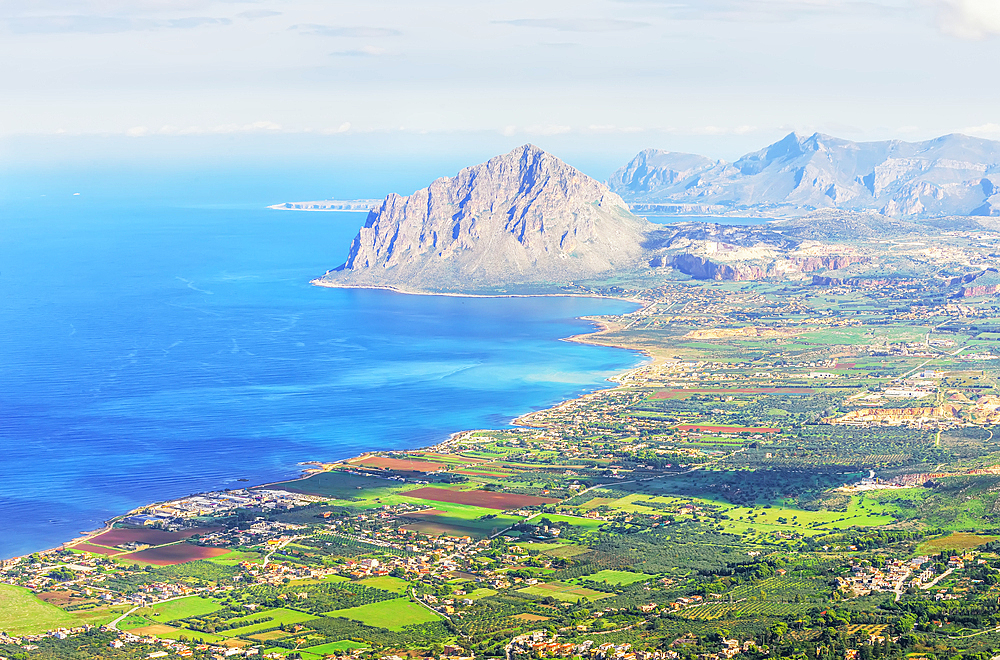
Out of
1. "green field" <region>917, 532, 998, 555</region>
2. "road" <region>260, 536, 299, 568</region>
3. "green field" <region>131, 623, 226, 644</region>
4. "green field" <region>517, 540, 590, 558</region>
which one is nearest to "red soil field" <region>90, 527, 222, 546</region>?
"road" <region>260, 536, 299, 568</region>

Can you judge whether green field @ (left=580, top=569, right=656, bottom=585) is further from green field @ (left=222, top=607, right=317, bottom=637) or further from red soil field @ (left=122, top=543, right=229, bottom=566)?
red soil field @ (left=122, top=543, right=229, bottom=566)

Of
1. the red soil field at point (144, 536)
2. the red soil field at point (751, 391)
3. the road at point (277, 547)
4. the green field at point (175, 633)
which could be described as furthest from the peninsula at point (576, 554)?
the red soil field at point (751, 391)

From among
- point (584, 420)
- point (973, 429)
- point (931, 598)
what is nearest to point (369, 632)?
point (931, 598)

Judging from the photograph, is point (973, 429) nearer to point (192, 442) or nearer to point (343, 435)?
point (343, 435)

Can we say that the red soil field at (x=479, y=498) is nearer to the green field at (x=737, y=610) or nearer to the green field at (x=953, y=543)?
the green field at (x=737, y=610)

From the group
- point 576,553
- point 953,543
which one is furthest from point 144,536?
point 953,543
